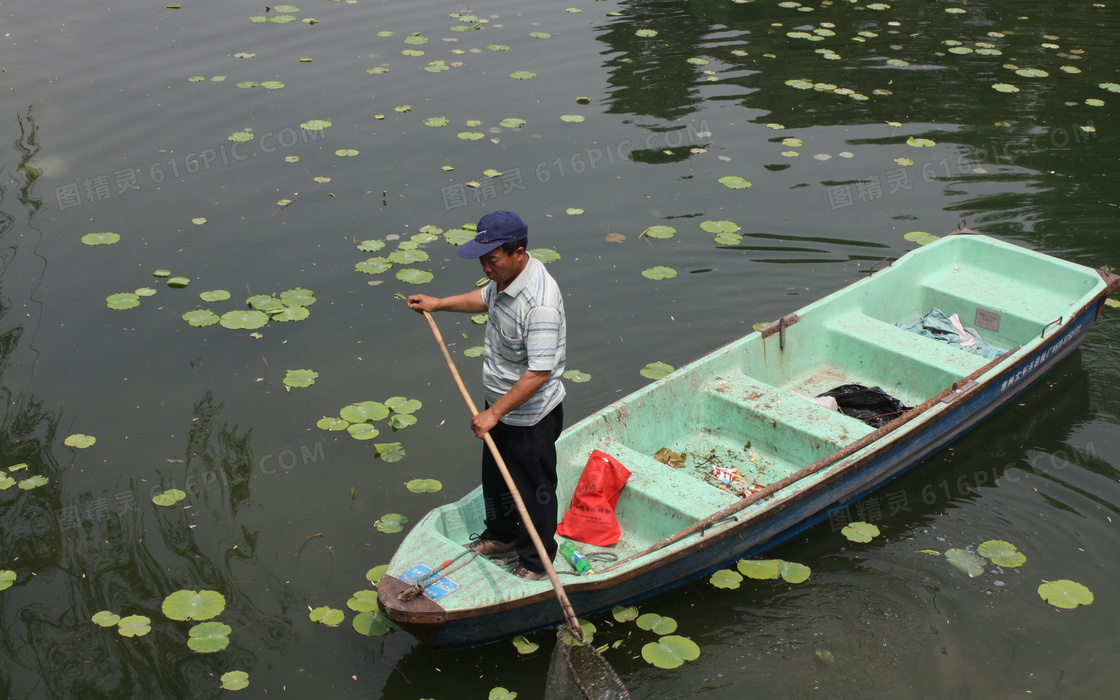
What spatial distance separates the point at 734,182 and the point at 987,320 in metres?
2.96

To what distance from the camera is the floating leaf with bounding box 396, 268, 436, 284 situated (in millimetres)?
7688

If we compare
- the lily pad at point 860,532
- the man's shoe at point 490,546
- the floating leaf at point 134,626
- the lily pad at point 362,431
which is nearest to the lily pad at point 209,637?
the floating leaf at point 134,626

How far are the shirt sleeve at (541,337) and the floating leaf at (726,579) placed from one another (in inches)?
69.4

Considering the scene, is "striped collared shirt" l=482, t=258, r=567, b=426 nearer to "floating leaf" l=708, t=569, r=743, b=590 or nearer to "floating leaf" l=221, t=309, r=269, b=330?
"floating leaf" l=708, t=569, r=743, b=590

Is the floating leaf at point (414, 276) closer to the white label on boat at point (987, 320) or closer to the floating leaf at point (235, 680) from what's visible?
the floating leaf at point (235, 680)

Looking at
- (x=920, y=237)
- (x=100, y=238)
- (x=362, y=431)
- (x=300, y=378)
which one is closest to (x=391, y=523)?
(x=362, y=431)

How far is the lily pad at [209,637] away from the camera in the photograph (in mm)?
4629

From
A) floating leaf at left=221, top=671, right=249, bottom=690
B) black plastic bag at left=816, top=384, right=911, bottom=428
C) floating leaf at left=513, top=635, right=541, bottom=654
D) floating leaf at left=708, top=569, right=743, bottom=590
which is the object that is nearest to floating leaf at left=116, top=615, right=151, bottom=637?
floating leaf at left=221, top=671, right=249, bottom=690

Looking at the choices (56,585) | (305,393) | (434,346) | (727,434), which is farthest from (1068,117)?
(56,585)

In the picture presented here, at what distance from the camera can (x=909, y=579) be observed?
515 centimetres

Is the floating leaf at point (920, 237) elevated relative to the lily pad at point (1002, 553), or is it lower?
elevated

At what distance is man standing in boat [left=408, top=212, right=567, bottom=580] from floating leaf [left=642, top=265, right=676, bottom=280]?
3508 mm

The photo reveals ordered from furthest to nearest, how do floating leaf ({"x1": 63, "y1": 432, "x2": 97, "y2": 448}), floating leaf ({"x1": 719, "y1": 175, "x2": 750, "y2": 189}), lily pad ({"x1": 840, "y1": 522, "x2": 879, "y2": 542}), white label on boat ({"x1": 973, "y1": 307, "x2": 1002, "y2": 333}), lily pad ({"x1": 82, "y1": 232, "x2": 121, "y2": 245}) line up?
floating leaf ({"x1": 719, "y1": 175, "x2": 750, "y2": 189}) < lily pad ({"x1": 82, "y1": 232, "x2": 121, "y2": 245}) < white label on boat ({"x1": 973, "y1": 307, "x2": 1002, "y2": 333}) < floating leaf ({"x1": 63, "y1": 432, "x2": 97, "y2": 448}) < lily pad ({"x1": 840, "y1": 522, "x2": 879, "y2": 542})

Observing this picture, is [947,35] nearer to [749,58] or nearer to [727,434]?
[749,58]
